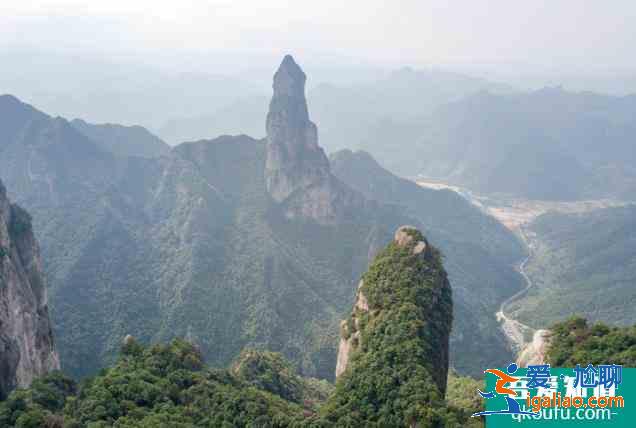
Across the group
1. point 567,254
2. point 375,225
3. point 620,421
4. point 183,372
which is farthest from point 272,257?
point 567,254

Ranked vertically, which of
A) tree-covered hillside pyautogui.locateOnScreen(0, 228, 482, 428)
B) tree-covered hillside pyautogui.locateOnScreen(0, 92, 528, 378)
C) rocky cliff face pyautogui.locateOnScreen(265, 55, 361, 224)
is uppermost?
rocky cliff face pyautogui.locateOnScreen(265, 55, 361, 224)

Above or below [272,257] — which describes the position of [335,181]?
above

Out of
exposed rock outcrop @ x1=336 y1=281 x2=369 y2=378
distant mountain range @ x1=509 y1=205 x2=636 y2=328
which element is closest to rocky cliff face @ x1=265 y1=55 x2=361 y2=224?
distant mountain range @ x1=509 y1=205 x2=636 y2=328

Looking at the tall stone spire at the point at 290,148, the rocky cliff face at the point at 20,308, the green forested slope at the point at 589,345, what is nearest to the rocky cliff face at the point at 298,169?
the tall stone spire at the point at 290,148

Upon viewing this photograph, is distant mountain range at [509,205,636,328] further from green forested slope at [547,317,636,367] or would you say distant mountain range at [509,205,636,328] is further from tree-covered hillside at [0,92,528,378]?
green forested slope at [547,317,636,367]

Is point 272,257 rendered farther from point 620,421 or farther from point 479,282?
point 620,421

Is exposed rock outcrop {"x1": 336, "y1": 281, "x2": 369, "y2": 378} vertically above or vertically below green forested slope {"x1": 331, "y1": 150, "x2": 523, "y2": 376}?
below

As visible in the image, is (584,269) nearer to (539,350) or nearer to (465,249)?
(465,249)
